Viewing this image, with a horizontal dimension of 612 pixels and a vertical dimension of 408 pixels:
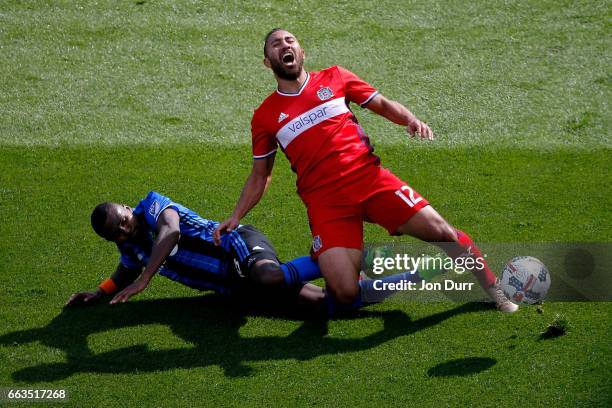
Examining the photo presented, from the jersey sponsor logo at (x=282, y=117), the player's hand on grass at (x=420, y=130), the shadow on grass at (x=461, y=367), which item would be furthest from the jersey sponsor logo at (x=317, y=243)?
the shadow on grass at (x=461, y=367)

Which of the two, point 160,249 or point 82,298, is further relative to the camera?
point 82,298

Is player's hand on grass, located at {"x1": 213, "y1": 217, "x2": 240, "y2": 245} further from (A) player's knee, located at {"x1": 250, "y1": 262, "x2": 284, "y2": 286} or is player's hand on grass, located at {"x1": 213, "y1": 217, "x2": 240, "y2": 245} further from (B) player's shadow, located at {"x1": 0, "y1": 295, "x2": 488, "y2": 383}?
(B) player's shadow, located at {"x1": 0, "y1": 295, "x2": 488, "y2": 383}

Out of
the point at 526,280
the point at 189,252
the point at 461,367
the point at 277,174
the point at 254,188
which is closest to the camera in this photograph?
the point at 461,367

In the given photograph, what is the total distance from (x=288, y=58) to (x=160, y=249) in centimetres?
179

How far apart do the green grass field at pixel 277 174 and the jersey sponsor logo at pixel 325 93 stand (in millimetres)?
1460

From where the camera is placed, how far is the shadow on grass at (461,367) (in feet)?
23.2

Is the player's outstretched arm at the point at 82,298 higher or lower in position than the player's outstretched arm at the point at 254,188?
lower

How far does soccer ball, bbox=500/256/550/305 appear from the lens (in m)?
7.49

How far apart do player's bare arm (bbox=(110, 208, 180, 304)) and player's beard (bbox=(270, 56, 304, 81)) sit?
55.1 inches

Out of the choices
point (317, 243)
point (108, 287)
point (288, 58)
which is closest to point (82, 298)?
point (108, 287)

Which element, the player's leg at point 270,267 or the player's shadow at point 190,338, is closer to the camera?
the player's shadow at point 190,338

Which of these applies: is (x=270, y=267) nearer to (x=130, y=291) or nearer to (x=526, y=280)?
(x=130, y=291)

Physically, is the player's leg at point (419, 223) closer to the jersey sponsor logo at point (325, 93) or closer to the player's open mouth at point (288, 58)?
the jersey sponsor logo at point (325, 93)

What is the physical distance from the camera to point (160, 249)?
7742 millimetres
